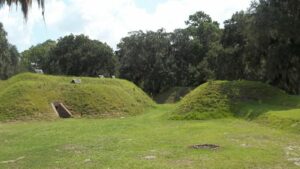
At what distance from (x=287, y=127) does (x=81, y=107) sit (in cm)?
1759

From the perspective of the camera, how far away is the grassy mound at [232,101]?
24.3m

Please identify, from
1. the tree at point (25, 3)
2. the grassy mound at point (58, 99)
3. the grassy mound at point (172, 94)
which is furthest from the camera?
the grassy mound at point (172, 94)

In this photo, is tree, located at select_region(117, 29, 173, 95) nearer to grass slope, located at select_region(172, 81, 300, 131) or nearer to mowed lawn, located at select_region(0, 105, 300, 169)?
grass slope, located at select_region(172, 81, 300, 131)

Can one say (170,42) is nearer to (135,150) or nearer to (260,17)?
(260,17)

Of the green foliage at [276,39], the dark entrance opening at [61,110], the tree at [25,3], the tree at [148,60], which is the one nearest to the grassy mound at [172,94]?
the tree at [148,60]

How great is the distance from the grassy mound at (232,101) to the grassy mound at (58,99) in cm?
736

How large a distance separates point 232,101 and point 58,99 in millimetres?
13175

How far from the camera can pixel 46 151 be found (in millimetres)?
14977

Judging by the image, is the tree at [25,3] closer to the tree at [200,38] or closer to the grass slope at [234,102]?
the grass slope at [234,102]

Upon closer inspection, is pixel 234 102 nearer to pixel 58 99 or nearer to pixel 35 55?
pixel 58 99

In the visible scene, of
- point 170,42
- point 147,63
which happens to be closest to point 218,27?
point 170,42

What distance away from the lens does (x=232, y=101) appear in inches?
1017

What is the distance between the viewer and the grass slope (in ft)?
78.3

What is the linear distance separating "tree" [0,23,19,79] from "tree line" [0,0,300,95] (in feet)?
1.14
